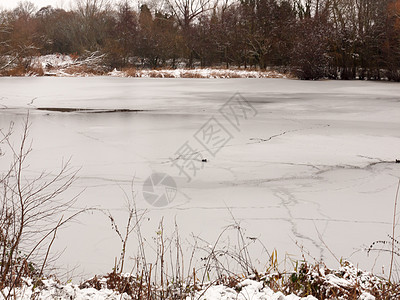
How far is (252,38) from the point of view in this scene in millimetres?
30000

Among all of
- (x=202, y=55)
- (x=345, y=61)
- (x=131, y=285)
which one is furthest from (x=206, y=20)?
(x=131, y=285)

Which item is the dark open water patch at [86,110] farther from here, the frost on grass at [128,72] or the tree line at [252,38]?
the frost on grass at [128,72]

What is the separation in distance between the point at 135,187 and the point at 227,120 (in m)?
4.52

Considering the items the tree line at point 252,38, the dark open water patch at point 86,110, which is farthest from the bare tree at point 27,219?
the tree line at point 252,38

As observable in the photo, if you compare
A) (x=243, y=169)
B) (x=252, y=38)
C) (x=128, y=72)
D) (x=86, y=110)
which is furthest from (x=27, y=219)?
(x=252, y=38)

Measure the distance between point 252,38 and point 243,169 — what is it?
2642 centimetres

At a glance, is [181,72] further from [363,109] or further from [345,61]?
[363,109]

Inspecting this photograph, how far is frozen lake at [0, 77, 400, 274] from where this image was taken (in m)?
3.28

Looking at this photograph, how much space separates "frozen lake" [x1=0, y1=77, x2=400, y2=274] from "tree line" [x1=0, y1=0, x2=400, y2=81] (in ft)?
37.6

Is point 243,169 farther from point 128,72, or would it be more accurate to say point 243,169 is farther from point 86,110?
point 128,72

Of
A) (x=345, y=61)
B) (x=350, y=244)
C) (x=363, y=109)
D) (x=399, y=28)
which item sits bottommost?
(x=350, y=244)

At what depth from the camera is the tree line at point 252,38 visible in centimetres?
2120

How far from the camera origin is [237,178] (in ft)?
15.6

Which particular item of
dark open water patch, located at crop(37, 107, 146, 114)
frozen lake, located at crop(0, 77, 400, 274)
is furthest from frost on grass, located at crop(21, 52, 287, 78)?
dark open water patch, located at crop(37, 107, 146, 114)
